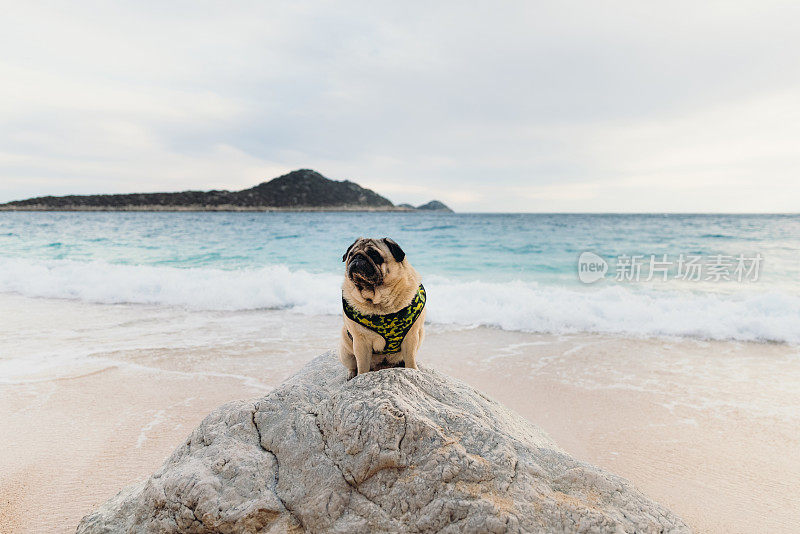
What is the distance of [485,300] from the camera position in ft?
37.8

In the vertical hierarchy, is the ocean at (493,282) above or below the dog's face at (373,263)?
below

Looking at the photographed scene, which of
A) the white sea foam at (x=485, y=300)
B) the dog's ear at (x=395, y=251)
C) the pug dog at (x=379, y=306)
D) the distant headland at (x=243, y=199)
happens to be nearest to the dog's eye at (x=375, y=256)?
the pug dog at (x=379, y=306)

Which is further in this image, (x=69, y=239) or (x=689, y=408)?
(x=69, y=239)

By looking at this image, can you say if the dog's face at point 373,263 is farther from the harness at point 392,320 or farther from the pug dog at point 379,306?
the harness at point 392,320

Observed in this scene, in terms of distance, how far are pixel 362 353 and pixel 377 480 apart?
2.99 feet

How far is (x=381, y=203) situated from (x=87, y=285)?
95233 mm

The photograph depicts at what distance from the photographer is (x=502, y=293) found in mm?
12117

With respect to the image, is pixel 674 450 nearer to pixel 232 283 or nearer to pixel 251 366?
pixel 251 366

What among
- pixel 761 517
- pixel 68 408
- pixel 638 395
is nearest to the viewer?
pixel 761 517

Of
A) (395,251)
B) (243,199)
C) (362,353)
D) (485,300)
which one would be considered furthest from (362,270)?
(243,199)

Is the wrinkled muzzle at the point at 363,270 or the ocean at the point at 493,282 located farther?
the ocean at the point at 493,282

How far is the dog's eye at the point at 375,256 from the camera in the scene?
297cm

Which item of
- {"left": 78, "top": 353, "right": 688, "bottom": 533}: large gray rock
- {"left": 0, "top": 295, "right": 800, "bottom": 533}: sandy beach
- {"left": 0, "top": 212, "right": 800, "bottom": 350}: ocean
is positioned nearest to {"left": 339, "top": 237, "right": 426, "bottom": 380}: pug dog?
{"left": 78, "top": 353, "right": 688, "bottom": 533}: large gray rock

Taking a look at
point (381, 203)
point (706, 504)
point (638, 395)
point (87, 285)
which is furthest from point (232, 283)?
point (381, 203)
